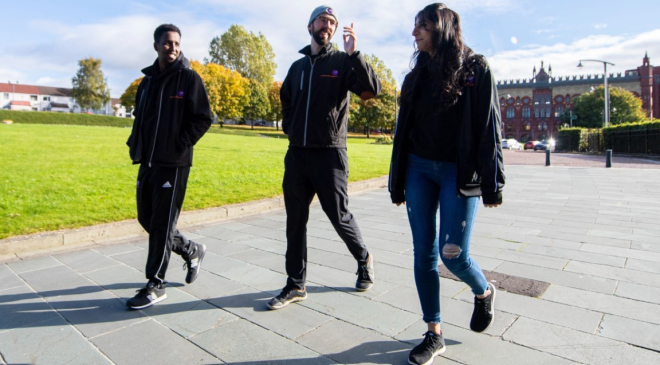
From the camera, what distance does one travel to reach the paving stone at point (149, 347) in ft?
8.63

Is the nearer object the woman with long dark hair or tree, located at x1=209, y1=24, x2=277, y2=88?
the woman with long dark hair

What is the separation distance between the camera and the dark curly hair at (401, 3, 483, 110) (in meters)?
2.45

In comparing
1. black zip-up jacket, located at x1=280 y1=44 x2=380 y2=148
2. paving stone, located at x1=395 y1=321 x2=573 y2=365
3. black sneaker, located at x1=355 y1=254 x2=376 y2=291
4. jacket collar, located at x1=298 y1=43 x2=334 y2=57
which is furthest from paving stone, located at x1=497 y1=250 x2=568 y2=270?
jacket collar, located at x1=298 y1=43 x2=334 y2=57

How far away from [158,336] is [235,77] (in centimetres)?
6050

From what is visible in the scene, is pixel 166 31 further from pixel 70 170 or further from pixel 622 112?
pixel 622 112

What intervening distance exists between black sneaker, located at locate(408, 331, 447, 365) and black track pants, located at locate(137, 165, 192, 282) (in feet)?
6.87

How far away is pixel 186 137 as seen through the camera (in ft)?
11.6

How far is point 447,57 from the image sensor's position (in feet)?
8.18

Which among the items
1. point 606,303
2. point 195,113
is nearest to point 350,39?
point 195,113

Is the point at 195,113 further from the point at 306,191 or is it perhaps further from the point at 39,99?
the point at 39,99

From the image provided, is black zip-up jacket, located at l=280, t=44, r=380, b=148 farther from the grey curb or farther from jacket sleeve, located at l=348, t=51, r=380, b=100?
the grey curb

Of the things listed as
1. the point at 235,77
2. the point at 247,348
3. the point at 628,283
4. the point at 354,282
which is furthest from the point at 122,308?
the point at 235,77

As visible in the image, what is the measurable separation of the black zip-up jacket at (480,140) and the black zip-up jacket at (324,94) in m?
0.99

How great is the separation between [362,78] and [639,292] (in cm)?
285
